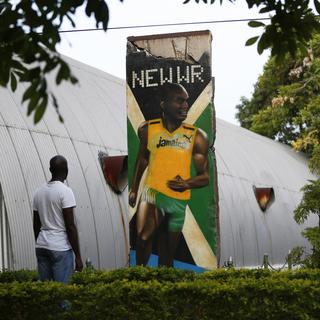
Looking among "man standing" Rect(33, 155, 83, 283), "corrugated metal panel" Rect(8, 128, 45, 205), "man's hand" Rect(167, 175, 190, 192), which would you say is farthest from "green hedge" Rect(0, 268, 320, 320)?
"corrugated metal panel" Rect(8, 128, 45, 205)

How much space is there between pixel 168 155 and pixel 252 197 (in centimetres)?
1056

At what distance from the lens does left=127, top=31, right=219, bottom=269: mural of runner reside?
1147 centimetres

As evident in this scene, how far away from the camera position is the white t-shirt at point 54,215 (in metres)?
8.69

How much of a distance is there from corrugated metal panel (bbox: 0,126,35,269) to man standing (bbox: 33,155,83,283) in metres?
2.75

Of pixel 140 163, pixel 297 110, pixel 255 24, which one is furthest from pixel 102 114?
pixel 297 110

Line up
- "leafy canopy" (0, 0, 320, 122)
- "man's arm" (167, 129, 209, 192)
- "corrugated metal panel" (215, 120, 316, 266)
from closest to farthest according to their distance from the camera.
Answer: "leafy canopy" (0, 0, 320, 122), "man's arm" (167, 129, 209, 192), "corrugated metal panel" (215, 120, 316, 266)

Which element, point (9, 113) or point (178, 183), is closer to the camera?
point (178, 183)

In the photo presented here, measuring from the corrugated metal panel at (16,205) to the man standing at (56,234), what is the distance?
2746 mm

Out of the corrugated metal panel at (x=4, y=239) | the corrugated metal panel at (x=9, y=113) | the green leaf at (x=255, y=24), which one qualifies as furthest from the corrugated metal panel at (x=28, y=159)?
the green leaf at (x=255, y=24)

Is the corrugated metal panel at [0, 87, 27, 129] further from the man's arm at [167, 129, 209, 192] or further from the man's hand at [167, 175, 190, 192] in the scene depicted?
the man's arm at [167, 129, 209, 192]

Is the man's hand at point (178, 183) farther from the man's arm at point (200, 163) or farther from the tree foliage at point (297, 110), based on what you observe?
the tree foliage at point (297, 110)

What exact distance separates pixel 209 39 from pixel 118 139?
15.7 ft

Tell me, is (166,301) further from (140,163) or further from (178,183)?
(140,163)

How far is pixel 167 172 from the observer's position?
11562 mm
